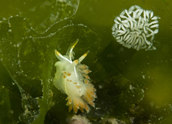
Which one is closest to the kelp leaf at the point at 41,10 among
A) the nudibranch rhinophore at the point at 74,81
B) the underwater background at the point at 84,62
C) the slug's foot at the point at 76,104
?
the underwater background at the point at 84,62

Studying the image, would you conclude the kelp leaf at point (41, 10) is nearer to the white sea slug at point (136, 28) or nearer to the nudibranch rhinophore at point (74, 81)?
the nudibranch rhinophore at point (74, 81)

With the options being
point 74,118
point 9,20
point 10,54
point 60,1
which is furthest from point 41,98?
point 60,1

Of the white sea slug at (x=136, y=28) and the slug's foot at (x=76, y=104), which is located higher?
the white sea slug at (x=136, y=28)

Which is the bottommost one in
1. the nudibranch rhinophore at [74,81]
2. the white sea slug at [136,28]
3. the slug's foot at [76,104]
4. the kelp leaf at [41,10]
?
the slug's foot at [76,104]

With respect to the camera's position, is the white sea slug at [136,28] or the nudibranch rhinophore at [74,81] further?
the white sea slug at [136,28]

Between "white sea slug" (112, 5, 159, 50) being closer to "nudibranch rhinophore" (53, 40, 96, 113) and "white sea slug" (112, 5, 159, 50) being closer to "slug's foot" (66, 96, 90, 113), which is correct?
"nudibranch rhinophore" (53, 40, 96, 113)
